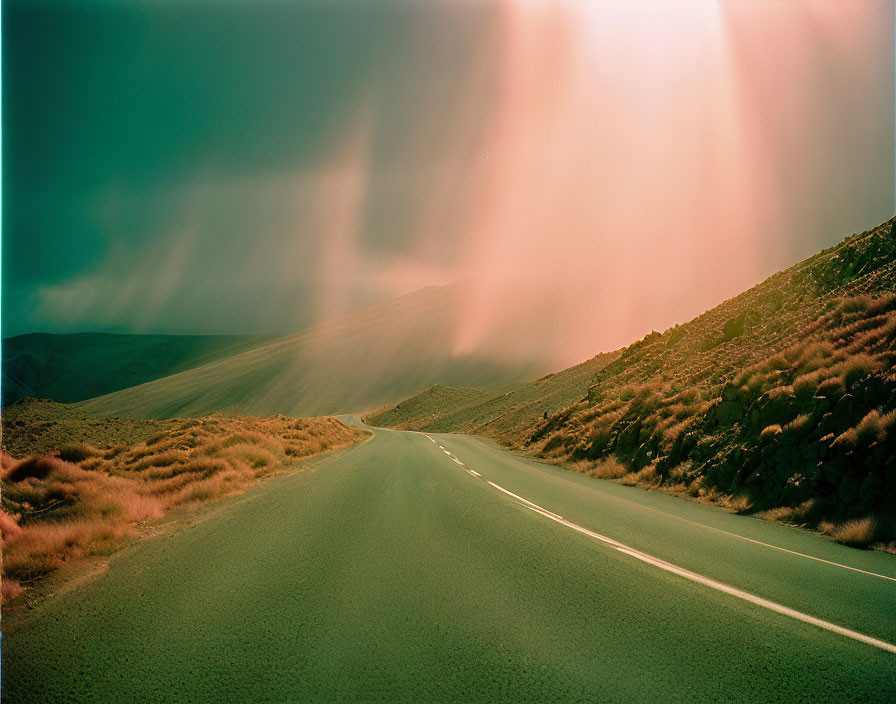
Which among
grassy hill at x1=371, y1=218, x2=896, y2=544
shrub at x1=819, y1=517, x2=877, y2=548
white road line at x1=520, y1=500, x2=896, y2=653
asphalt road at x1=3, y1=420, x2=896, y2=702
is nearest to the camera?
asphalt road at x1=3, y1=420, x2=896, y2=702

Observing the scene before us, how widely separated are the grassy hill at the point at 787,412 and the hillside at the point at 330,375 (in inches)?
3013

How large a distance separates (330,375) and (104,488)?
11382 cm

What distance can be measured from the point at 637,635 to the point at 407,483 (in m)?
8.54

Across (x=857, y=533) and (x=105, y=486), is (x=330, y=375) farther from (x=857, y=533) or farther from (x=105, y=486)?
(x=857, y=533)

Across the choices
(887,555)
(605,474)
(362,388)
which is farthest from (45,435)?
(362,388)

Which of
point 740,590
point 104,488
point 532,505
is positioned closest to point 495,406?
point 532,505

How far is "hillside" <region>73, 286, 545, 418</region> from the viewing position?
352 ft

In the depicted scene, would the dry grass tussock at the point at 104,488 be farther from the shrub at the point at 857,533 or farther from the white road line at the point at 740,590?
the shrub at the point at 857,533

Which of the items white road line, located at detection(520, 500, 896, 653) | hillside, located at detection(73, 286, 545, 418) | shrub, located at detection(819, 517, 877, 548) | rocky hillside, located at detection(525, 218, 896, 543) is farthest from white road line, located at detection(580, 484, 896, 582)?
hillside, located at detection(73, 286, 545, 418)

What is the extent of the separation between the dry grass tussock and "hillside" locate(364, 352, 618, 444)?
21.7 meters

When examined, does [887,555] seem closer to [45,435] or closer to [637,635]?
[637,635]

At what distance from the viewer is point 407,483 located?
11797 millimetres

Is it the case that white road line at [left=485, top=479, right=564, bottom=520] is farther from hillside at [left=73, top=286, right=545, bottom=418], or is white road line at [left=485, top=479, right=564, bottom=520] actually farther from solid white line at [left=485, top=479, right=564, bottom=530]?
hillside at [left=73, top=286, right=545, bottom=418]

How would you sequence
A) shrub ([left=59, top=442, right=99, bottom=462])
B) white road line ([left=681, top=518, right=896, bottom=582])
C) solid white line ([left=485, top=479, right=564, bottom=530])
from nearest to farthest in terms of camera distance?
white road line ([left=681, top=518, right=896, bottom=582]) < solid white line ([left=485, top=479, right=564, bottom=530]) < shrub ([left=59, top=442, right=99, bottom=462])
